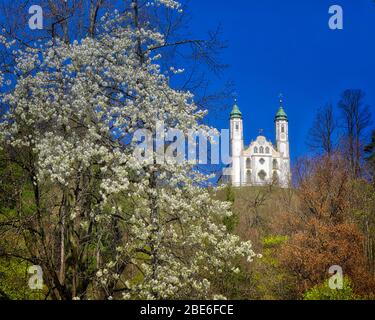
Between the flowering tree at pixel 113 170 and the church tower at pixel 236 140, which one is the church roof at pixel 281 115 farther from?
the flowering tree at pixel 113 170

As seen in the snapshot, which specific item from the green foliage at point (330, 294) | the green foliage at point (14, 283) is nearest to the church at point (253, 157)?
the green foliage at point (330, 294)

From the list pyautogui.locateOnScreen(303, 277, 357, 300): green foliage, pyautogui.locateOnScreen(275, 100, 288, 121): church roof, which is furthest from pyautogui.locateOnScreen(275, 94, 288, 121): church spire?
pyautogui.locateOnScreen(303, 277, 357, 300): green foliage

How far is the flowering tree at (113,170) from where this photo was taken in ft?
30.2

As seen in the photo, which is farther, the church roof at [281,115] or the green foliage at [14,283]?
the church roof at [281,115]

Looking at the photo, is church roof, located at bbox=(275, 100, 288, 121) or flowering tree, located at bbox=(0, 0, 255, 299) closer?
flowering tree, located at bbox=(0, 0, 255, 299)

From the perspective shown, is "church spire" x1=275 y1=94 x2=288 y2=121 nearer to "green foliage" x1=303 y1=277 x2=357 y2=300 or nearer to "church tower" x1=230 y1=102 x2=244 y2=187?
"church tower" x1=230 y1=102 x2=244 y2=187

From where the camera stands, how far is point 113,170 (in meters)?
9.33

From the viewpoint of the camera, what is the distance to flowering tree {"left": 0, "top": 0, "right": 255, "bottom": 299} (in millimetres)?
9219

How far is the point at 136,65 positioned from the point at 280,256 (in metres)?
13.2

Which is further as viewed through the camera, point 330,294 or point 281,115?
point 281,115

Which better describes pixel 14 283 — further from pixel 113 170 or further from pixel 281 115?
pixel 281 115

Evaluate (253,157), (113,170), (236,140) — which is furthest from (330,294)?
(236,140)
